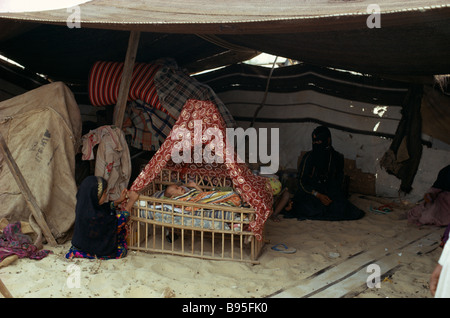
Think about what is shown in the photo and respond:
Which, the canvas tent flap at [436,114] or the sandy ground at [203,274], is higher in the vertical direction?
the canvas tent flap at [436,114]

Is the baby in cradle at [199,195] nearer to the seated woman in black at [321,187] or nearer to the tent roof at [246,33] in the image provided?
the tent roof at [246,33]

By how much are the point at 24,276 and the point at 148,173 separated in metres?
1.47

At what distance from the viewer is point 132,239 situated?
4.85 m

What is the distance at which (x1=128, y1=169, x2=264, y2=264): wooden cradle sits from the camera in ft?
14.7

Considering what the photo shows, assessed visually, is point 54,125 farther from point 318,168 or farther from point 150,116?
point 318,168

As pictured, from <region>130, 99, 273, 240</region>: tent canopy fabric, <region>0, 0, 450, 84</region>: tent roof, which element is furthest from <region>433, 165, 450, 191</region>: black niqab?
<region>130, 99, 273, 240</region>: tent canopy fabric

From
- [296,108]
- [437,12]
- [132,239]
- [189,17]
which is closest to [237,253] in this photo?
[132,239]

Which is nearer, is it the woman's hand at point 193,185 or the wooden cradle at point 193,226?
the wooden cradle at point 193,226

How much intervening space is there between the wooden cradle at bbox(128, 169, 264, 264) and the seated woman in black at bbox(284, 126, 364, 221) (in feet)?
5.03

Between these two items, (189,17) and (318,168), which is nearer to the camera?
(189,17)

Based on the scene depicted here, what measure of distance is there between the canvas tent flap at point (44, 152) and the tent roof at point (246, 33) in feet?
2.85

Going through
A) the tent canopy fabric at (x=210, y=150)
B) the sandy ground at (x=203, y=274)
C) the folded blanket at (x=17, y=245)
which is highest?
the tent canopy fabric at (x=210, y=150)

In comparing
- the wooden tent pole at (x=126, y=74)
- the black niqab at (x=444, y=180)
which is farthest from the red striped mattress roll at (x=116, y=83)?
the black niqab at (x=444, y=180)

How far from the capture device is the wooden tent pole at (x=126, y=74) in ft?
18.4
